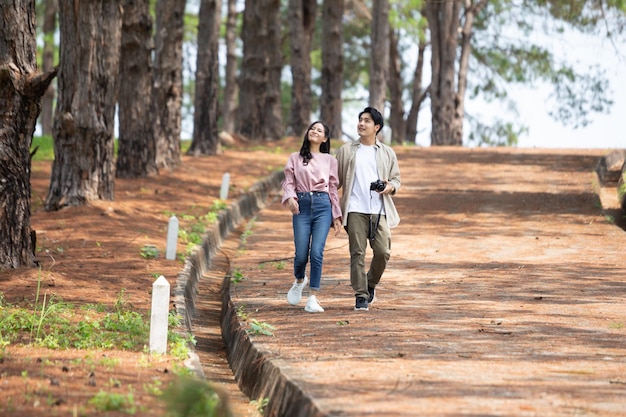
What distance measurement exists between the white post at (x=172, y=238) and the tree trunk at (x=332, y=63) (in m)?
21.5

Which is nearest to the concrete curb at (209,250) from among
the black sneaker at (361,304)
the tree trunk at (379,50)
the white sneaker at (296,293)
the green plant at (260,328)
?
the green plant at (260,328)

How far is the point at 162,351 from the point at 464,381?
8.04 feet

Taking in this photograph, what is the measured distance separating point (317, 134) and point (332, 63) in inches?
981

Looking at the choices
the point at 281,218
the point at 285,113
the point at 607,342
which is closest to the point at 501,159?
the point at 281,218

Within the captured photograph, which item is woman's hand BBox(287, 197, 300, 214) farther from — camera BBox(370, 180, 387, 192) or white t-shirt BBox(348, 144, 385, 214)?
camera BBox(370, 180, 387, 192)

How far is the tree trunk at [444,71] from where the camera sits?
39.3 m

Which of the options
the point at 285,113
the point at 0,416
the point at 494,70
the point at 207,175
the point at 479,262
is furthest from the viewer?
the point at 285,113

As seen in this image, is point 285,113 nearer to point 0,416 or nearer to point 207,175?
point 207,175

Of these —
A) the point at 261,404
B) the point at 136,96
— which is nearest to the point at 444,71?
the point at 136,96

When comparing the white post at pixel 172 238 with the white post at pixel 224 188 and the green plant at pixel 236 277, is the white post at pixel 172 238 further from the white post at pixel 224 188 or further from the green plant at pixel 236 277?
the white post at pixel 224 188

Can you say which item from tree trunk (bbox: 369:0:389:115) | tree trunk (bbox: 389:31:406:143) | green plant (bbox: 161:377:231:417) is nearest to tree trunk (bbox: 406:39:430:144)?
tree trunk (bbox: 389:31:406:143)

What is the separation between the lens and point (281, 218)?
66.1 feet

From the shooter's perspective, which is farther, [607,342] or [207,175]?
[207,175]

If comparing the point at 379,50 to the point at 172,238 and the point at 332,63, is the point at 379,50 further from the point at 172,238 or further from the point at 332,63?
the point at 172,238
